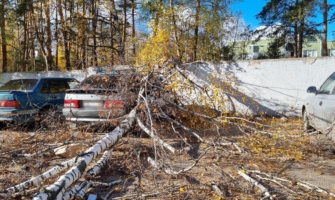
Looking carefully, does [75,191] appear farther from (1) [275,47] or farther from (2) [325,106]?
(1) [275,47]

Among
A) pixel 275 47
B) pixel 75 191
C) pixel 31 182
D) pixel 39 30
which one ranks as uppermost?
pixel 39 30

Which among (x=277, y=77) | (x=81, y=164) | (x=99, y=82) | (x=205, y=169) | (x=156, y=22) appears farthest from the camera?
(x=156, y=22)

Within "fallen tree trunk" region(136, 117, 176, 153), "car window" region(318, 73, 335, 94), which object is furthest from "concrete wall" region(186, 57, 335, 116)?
"fallen tree trunk" region(136, 117, 176, 153)

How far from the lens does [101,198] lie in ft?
12.1

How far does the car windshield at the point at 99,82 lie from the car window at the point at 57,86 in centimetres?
206

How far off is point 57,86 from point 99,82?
2599 millimetres

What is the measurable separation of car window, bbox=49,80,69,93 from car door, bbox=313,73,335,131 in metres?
7.29

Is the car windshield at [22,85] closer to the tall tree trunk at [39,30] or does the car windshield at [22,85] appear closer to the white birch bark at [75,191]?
the white birch bark at [75,191]

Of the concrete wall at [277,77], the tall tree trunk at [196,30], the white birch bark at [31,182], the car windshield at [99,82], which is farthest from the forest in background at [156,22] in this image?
the white birch bark at [31,182]

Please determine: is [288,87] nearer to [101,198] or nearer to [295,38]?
[101,198]

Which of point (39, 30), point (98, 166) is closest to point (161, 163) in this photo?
point (98, 166)

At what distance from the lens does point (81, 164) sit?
150 inches

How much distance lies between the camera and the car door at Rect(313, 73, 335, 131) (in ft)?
17.3

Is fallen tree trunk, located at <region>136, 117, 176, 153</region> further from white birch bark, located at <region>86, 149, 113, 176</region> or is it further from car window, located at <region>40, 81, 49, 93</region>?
car window, located at <region>40, 81, 49, 93</region>
